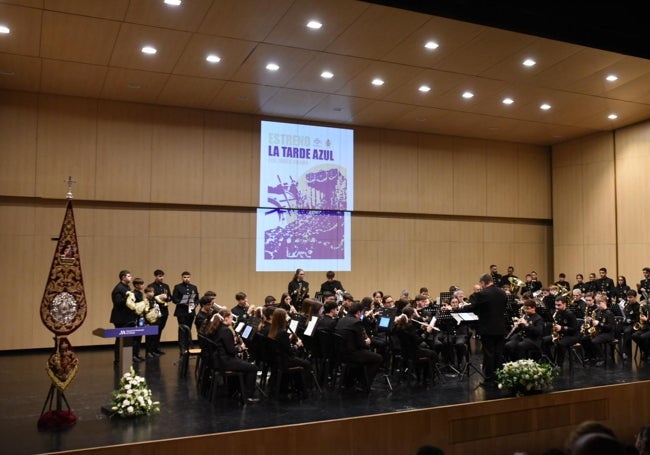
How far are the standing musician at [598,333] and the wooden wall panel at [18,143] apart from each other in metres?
11.0

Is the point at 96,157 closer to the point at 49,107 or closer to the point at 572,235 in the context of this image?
the point at 49,107

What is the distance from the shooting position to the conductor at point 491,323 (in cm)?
788

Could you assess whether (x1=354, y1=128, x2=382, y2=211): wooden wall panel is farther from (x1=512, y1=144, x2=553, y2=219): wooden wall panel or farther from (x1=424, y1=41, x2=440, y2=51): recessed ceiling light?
(x1=424, y1=41, x2=440, y2=51): recessed ceiling light

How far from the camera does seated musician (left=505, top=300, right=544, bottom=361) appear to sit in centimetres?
878

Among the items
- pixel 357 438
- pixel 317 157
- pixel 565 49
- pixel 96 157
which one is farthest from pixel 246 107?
pixel 357 438

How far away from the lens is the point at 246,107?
42.2 ft

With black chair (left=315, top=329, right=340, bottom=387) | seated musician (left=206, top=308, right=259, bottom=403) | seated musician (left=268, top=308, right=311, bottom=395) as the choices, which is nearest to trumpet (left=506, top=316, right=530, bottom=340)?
black chair (left=315, top=329, right=340, bottom=387)

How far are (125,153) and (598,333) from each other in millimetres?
10120

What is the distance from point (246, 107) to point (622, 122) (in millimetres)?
9563

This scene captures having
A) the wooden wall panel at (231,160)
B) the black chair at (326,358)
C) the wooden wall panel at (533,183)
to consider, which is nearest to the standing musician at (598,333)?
the black chair at (326,358)

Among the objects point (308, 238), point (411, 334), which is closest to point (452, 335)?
point (411, 334)

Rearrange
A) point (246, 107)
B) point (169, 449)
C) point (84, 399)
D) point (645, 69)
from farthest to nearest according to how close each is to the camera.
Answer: point (246, 107), point (645, 69), point (84, 399), point (169, 449)

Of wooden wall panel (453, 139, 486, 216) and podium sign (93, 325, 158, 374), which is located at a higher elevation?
wooden wall panel (453, 139, 486, 216)

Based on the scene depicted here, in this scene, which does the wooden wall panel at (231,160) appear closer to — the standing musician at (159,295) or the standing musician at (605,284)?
the standing musician at (159,295)
